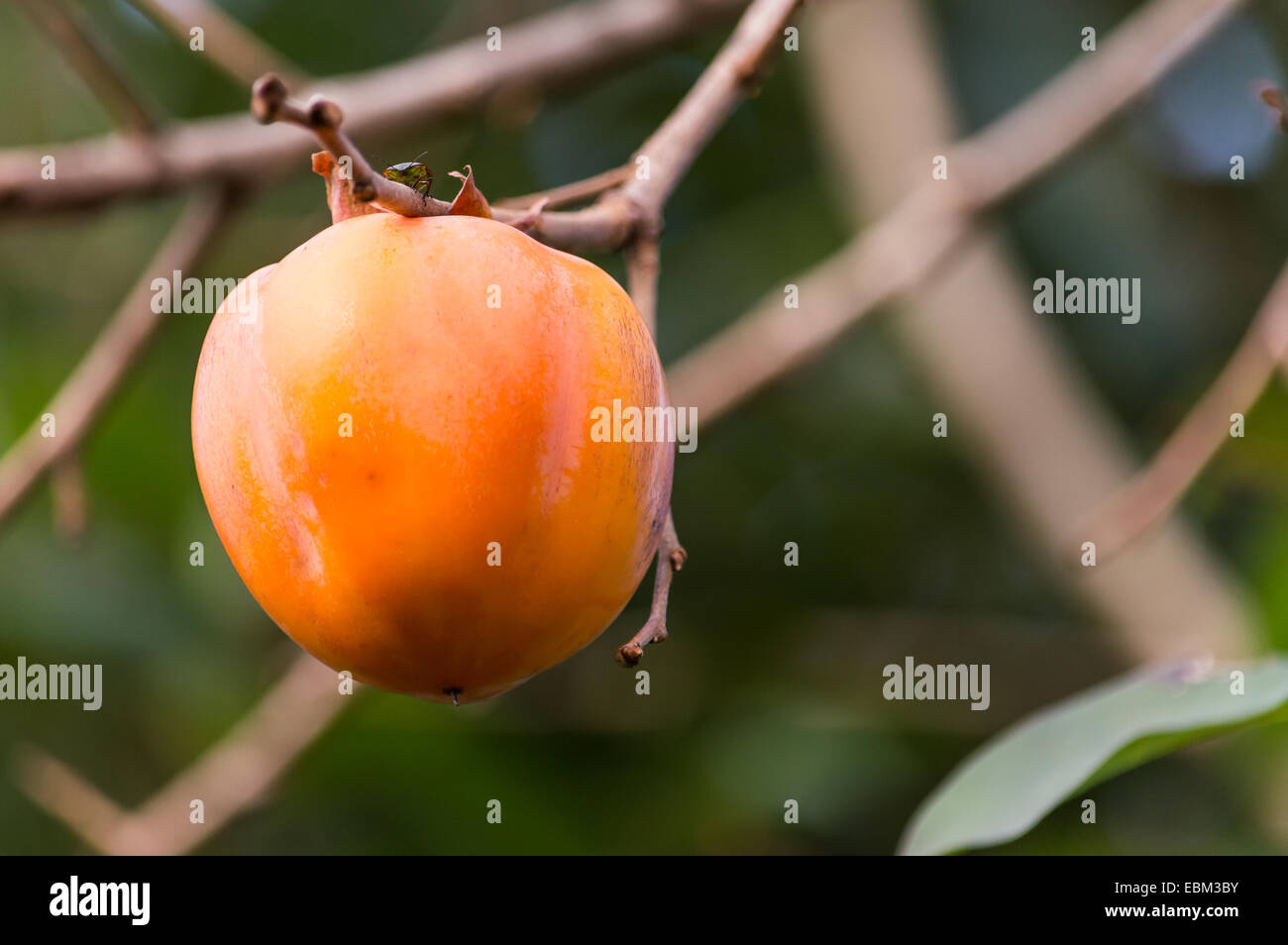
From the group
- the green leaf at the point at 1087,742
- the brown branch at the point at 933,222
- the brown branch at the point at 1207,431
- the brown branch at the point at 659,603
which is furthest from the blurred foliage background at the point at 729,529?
the brown branch at the point at 659,603

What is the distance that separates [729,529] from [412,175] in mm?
2313

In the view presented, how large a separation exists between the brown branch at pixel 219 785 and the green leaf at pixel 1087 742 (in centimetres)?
100

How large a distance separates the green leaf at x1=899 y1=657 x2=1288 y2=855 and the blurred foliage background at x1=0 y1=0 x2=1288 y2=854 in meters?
0.56

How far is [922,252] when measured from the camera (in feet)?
5.94

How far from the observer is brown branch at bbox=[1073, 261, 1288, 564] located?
1.32 metres

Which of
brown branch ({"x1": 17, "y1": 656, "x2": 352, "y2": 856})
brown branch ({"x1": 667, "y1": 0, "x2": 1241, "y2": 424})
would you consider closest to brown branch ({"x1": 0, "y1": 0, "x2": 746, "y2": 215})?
brown branch ({"x1": 667, "y1": 0, "x2": 1241, "y2": 424})

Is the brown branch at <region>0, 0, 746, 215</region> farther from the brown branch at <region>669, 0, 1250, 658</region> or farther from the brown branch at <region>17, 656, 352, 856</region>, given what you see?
the brown branch at <region>17, 656, 352, 856</region>

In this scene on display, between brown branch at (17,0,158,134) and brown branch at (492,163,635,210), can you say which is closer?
brown branch at (492,163,635,210)

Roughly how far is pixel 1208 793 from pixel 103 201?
2.25 m

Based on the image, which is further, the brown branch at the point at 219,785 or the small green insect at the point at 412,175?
the brown branch at the point at 219,785

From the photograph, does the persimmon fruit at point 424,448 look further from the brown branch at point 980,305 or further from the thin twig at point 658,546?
the brown branch at point 980,305

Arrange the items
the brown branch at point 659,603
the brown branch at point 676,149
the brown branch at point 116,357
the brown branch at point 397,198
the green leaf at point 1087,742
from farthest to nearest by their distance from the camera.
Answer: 1. the brown branch at point 116,357
2. the green leaf at point 1087,742
3. the brown branch at point 676,149
4. the brown branch at point 659,603
5. the brown branch at point 397,198

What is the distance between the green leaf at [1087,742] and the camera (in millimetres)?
900

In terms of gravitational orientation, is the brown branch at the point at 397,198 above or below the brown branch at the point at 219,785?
above
